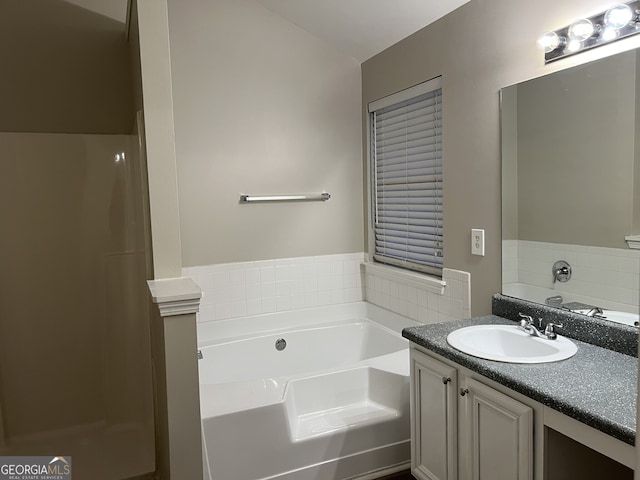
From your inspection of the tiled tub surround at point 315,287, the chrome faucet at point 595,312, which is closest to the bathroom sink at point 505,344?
the chrome faucet at point 595,312

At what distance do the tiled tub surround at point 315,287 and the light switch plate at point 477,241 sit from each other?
24cm

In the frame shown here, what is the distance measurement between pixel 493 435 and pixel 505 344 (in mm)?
505

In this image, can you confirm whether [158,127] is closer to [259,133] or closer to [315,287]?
[259,133]

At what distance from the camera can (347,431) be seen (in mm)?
2316

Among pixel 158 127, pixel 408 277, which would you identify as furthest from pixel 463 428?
pixel 158 127

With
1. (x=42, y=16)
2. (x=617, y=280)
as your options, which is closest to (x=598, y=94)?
(x=617, y=280)

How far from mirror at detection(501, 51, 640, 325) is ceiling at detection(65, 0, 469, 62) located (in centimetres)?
80

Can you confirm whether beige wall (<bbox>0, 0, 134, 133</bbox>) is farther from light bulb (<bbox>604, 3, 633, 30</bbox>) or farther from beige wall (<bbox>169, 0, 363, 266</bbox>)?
light bulb (<bbox>604, 3, 633, 30</bbox>)

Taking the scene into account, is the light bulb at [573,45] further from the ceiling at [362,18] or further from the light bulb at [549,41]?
the ceiling at [362,18]

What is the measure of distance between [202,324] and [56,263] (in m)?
0.92

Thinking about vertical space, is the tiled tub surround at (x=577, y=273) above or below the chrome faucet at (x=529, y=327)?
above

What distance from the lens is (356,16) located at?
9.64 ft

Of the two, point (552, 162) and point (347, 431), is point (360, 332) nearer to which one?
point (347, 431)

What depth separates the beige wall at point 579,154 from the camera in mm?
1759
